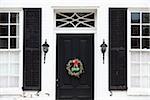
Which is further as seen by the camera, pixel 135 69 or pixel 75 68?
pixel 75 68

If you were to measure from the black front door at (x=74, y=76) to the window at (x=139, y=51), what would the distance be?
1.17 metres

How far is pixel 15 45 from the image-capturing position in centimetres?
1209

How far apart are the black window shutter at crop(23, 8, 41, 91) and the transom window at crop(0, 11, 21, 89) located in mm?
229

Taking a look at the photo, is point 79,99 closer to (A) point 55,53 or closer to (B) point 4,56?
(A) point 55,53

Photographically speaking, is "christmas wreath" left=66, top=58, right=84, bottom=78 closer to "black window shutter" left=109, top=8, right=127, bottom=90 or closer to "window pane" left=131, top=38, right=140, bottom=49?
"black window shutter" left=109, top=8, right=127, bottom=90

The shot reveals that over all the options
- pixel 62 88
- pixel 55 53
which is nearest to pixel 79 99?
pixel 62 88

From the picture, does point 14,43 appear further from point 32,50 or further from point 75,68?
point 75,68

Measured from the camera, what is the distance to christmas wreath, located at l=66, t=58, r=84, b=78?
1226 centimetres

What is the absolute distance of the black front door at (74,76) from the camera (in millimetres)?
12312

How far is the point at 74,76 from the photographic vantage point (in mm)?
12320

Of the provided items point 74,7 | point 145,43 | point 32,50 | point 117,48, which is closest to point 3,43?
point 32,50

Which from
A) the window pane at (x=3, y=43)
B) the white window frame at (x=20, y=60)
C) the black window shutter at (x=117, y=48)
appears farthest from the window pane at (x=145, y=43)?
the window pane at (x=3, y=43)

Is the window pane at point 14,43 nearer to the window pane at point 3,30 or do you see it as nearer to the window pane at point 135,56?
the window pane at point 3,30

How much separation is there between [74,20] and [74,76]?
1.64 meters
